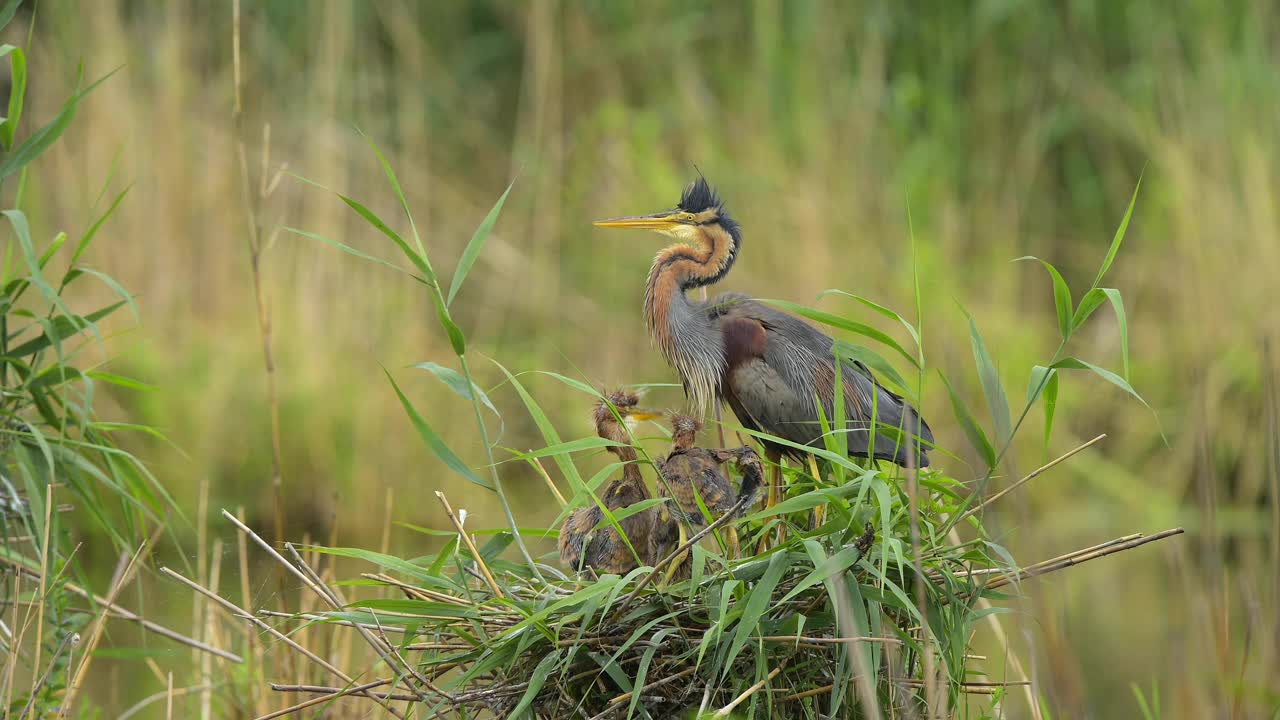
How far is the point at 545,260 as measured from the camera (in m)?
7.70

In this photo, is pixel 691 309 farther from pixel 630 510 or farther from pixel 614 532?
pixel 630 510

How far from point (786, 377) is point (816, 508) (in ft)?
2.50

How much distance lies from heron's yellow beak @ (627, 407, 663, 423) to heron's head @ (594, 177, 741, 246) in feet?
2.23

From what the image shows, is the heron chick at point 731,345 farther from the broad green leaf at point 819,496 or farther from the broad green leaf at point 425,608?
the broad green leaf at point 425,608

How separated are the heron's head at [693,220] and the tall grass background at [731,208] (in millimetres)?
2878

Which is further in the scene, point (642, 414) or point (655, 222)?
point (655, 222)

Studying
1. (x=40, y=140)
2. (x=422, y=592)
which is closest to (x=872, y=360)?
(x=422, y=592)

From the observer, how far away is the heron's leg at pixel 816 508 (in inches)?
94.9

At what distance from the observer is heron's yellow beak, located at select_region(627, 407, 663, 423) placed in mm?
2730

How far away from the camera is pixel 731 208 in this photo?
725cm

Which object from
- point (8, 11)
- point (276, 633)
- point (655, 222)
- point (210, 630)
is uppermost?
point (8, 11)

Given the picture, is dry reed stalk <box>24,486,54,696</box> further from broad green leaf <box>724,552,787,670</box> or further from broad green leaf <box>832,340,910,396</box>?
broad green leaf <box>832,340,910,396</box>

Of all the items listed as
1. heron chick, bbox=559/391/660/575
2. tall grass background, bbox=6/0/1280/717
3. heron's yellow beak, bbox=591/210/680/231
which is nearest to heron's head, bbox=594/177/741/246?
heron's yellow beak, bbox=591/210/680/231

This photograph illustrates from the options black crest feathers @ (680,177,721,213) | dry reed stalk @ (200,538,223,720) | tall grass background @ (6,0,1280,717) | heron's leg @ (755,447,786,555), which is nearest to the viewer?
heron's leg @ (755,447,786,555)
